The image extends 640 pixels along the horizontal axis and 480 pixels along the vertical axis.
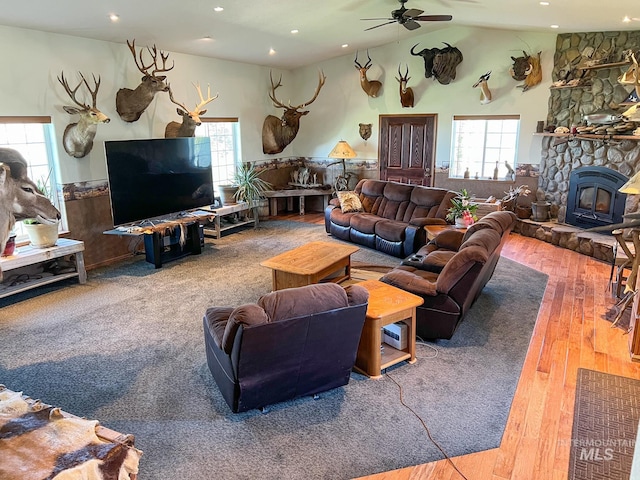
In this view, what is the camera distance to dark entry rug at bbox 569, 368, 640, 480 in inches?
99.7

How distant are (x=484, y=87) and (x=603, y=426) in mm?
5983

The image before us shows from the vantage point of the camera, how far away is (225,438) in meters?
2.76

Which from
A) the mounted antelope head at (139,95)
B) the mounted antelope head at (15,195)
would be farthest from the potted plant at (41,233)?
the mounted antelope head at (15,195)

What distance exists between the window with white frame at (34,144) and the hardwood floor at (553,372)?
200 inches

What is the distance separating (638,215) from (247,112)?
21.2ft

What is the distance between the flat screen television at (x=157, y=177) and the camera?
569cm

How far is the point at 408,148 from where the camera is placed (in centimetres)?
862

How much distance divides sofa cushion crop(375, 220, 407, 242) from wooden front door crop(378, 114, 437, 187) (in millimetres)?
2375

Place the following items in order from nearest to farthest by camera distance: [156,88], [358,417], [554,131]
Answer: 1. [358,417]
2. [156,88]
3. [554,131]

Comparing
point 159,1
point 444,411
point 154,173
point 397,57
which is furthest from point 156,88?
point 444,411

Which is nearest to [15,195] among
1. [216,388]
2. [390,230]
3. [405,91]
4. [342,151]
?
[216,388]

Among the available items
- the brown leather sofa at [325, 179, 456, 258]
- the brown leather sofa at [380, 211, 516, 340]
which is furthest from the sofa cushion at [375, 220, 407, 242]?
the brown leather sofa at [380, 211, 516, 340]

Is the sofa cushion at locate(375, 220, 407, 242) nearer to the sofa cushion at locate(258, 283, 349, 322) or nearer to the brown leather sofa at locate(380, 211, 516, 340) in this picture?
the brown leather sofa at locate(380, 211, 516, 340)

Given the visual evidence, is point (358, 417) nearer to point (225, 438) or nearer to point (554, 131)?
point (225, 438)
